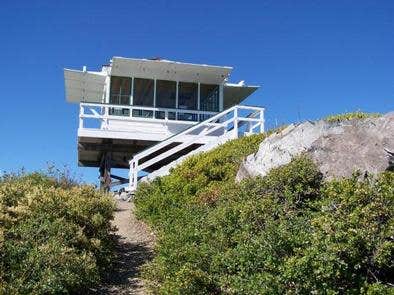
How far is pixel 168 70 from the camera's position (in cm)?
2509

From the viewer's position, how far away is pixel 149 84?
2623 cm

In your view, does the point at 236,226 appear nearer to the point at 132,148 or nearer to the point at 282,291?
the point at 282,291

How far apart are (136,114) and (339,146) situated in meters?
16.0

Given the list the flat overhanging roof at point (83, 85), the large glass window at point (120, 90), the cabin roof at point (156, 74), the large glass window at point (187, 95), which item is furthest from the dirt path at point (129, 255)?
the flat overhanging roof at point (83, 85)

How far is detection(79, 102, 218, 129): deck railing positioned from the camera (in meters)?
22.5

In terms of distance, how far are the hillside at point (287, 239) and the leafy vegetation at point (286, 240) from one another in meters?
0.01

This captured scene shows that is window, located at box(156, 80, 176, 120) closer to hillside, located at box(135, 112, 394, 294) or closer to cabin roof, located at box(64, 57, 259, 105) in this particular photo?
cabin roof, located at box(64, 57, 259, 105)

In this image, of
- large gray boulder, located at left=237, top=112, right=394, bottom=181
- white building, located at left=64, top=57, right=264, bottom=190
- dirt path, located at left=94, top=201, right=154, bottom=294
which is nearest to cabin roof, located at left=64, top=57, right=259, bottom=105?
white building, located at left=64, top=57, right=264, bottom=190

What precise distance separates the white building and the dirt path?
201 inches

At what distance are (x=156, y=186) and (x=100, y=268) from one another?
5.51m

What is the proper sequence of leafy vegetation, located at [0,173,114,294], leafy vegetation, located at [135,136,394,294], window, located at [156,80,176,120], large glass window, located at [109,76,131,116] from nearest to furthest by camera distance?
leafy vegetation, located at [135,136,394,294], leafy vegetation, located at [0,173,114,294], large glass window, located at [109,76,131,116], window, located at [156,80,176,120]

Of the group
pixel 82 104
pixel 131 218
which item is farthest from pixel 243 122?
pixel 131 218

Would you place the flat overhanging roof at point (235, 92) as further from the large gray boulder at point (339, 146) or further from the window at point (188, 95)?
the large gray boulder at point (339, 146)

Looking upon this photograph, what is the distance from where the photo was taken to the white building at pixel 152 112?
2116 cm
